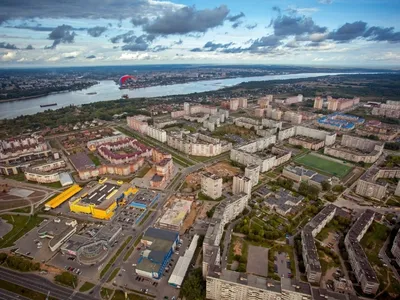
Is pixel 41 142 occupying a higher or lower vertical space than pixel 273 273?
higher

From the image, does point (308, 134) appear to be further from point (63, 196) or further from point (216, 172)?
point (63, 196)

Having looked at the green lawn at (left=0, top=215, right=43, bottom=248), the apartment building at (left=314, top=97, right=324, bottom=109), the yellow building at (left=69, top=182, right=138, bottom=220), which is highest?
the apartment building at (left=314, top=97, right=324, bottom=109)

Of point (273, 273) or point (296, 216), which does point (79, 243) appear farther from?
point (296, 216)

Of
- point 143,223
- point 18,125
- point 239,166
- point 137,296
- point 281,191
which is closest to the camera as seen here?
point 137,296

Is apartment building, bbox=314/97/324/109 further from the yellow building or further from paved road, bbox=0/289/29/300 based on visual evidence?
paved road, bbox=0/289/29/300

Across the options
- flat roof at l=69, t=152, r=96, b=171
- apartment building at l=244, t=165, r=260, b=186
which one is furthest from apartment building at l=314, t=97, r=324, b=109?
flat roof at l=69, t=152, r=96, b=171

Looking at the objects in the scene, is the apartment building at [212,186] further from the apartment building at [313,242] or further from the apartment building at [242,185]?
the apartment building at [313,242]

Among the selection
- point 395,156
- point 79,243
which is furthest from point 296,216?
point 395,156

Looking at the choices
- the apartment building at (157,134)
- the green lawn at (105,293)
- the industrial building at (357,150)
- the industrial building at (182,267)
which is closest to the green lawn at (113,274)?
the green lawn at (105,293)
